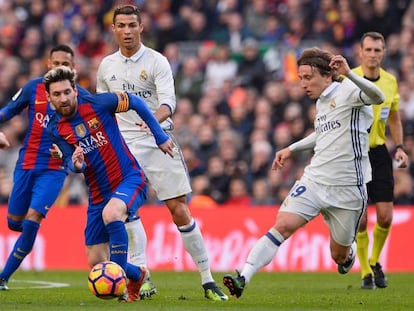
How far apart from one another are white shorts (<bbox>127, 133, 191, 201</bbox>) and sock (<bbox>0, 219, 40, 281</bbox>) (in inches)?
65.0

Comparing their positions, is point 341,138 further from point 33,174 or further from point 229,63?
point 229,63

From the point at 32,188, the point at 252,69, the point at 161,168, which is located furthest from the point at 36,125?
the point at 252,69

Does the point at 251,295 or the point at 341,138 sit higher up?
the point at 341,138

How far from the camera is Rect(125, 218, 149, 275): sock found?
1162 centimetres

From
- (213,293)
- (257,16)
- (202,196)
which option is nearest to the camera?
(213,293)

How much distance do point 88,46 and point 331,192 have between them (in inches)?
526

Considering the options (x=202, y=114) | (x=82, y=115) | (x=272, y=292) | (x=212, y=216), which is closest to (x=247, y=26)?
(x=202, y=114)

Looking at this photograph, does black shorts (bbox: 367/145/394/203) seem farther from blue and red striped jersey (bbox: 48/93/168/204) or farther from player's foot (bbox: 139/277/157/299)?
blue and red striped jersey (bbox: 48/93/168/204)

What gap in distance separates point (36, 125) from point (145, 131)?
1716 mm

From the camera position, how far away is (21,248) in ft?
41.7

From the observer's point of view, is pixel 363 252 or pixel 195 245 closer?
pixel 195 245

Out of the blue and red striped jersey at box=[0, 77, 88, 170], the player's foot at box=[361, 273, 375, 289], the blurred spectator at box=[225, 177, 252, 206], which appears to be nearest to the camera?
the blue and red striped jersey at box=[0, 77, 88, 170]

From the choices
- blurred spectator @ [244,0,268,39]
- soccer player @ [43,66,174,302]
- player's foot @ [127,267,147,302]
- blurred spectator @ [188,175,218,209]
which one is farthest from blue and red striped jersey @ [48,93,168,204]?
blurred spectator @ [244,0,268,39]

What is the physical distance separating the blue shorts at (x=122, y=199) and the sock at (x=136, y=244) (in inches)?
26.6
